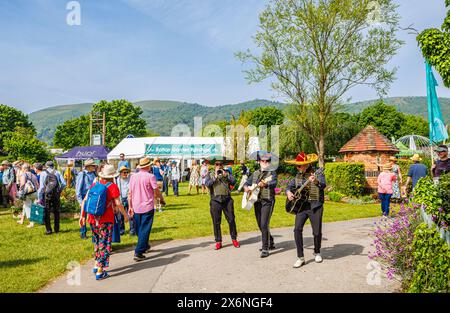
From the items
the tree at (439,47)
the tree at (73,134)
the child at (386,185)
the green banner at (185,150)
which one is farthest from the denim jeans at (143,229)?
the tree at (73,134)

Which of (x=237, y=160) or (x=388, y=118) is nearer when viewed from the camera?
(x=237, y=160)

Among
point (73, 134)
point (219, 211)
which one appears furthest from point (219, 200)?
point (73, 134)

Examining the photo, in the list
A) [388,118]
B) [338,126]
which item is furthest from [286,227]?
[388,118]

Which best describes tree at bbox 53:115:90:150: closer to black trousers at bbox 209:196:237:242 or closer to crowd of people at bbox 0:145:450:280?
crowd of people at bbox 0:145:450:280

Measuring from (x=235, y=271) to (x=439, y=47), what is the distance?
19.7ft

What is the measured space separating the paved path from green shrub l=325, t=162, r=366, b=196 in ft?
32.2

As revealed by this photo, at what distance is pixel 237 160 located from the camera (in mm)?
28797

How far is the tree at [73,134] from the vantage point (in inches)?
3322

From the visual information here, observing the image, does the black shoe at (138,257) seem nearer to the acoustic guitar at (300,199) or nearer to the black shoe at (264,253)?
the black shoe at (264,253)

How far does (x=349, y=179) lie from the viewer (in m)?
17.9

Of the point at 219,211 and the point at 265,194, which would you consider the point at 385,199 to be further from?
the point at 219,211

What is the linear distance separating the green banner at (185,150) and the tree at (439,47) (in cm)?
2573

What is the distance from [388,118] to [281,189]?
56.4 meters
